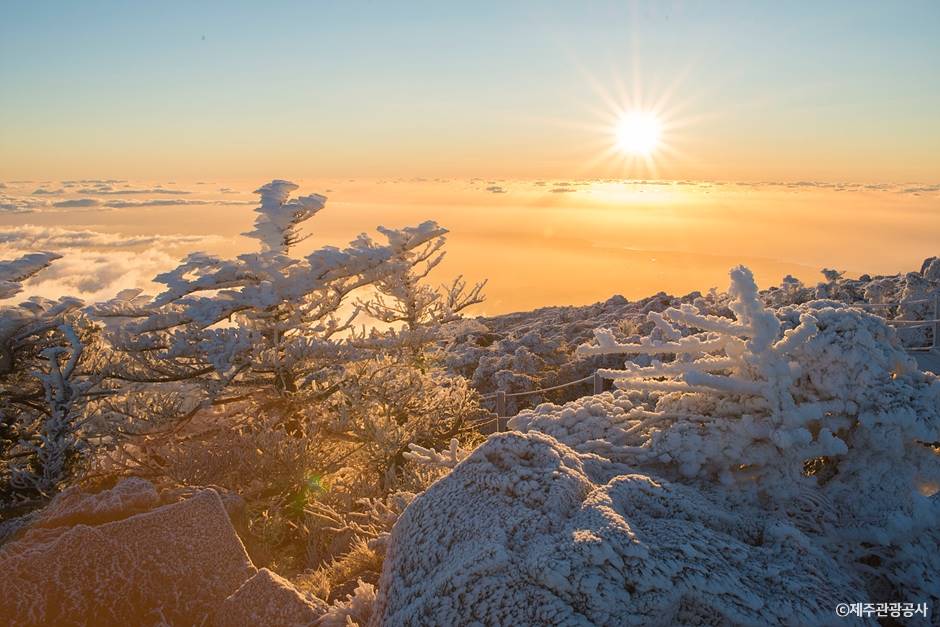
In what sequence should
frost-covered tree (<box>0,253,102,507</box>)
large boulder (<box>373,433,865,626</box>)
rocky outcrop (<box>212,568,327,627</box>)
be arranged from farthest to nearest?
frost-covered tree (<box>0,253,102,507</box>) → rocky outcrop (<box>212,568,327,627</box>) → large boulder (<box>373,433,865,626</box>)

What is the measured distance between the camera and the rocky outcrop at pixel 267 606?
97.2 inches

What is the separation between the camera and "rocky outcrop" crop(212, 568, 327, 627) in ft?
8.10

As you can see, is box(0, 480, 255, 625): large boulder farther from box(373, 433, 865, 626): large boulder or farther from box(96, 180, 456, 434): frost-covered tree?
box(96, 180, 456, 434): frost-covered tree

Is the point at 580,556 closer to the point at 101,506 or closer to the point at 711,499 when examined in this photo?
the point at 711,499

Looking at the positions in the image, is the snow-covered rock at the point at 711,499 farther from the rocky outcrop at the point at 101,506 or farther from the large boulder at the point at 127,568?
the rocky outcrop at the point at 101,506

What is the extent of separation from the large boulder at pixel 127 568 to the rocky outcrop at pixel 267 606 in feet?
0.72

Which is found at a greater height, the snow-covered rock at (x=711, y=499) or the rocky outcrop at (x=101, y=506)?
the snow-covered rock at (x=711, y=499)

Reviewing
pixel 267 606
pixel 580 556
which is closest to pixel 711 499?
pixel 580 556

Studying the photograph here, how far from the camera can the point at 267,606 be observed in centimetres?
252

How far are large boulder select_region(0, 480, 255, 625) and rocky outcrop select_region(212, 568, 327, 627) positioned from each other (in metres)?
0.22

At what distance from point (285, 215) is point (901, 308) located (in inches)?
432

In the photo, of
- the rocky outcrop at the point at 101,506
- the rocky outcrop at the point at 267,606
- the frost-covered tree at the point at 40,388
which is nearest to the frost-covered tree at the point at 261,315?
the frost-covered tree at the point at 40,388

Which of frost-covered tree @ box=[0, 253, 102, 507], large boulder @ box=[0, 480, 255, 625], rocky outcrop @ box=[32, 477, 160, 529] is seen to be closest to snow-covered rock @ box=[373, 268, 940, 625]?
large boulder @ box=[0, 480, 255, 625]

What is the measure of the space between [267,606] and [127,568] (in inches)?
32.3
